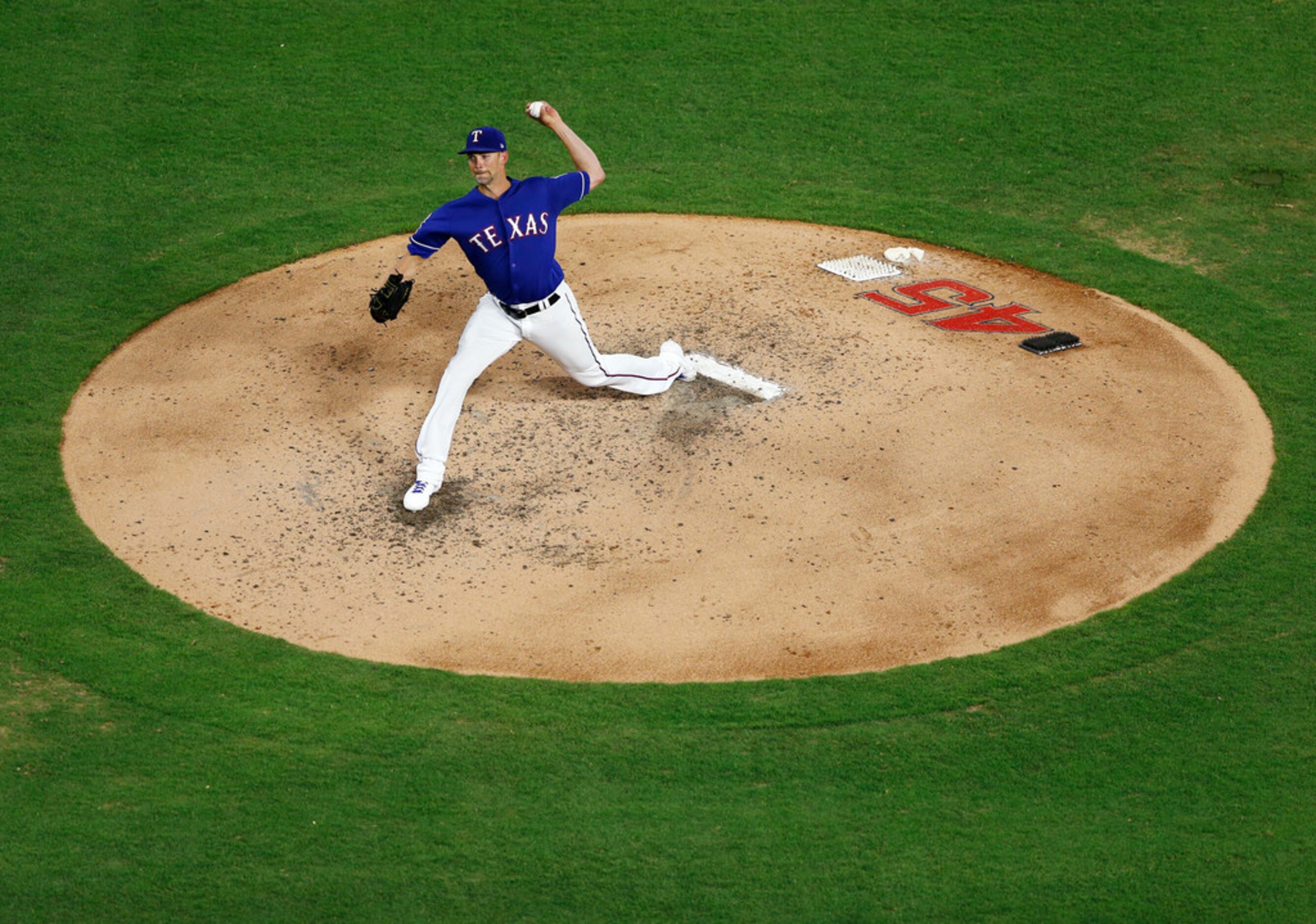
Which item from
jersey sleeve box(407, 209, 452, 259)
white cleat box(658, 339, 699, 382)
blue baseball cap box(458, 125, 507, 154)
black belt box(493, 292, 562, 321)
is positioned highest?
blue baseball cap box(458, 125, 507, 154)

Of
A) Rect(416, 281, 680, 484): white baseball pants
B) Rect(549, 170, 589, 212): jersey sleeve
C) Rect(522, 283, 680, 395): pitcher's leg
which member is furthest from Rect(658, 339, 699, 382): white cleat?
Rect(549, 170, 589, 212): jersey sleeve

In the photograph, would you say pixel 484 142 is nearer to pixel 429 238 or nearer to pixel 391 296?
pixel 429 238

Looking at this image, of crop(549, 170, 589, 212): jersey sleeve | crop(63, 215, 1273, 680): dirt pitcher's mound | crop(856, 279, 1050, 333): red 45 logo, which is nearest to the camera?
crop(63, 215, 1273, 680): dirt pitcher's mound

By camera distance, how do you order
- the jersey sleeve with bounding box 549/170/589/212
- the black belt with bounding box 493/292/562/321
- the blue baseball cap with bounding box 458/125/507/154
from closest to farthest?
the blue baseball cap with bounding box 458/125/507/154 < the jersey sleeve with bounding box 549/170/589/212 < the black belt with bounding box 493/292/562/321

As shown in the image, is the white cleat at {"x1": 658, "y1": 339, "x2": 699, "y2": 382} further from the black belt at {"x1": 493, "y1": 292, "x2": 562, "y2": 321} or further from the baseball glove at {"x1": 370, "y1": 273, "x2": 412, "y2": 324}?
the baseball glove at {"x1": 370, "y1": 273, "x2": 412, "y2": 324}

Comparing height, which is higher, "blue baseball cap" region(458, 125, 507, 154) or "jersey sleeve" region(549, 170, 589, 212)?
"blue baseball cap" region(458, 125, 507, 154)

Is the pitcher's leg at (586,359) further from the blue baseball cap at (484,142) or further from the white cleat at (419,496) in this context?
the white cleat at (419,496)

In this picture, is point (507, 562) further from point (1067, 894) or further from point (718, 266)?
point (718, 266)

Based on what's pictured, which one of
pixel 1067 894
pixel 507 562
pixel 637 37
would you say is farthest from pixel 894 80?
pixel 1067 894
